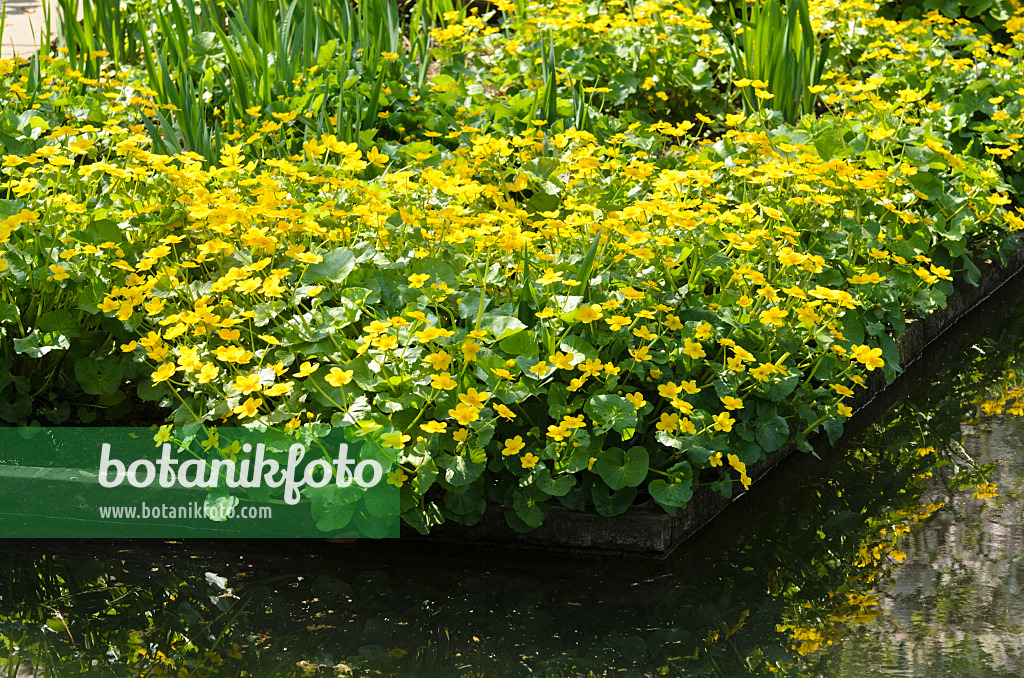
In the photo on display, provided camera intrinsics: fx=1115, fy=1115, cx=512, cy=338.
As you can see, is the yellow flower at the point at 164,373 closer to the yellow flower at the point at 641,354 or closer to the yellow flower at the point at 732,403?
the yellow flower at the point at 641,354

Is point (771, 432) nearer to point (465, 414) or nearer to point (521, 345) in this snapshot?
point (521, 345)

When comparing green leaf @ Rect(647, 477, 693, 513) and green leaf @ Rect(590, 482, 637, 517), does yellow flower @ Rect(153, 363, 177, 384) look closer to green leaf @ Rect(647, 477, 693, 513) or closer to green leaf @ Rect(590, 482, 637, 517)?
green leaf @ Rect(590, 482, 637, 517)

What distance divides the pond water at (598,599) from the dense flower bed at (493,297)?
7.5 inches

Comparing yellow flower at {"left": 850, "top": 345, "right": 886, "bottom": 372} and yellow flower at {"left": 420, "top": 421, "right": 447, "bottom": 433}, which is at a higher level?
yellow flower at {"left": 850, "top": 345, "right": 886, "bottom": 372}

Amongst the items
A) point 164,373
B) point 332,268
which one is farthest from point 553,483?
point 164,373

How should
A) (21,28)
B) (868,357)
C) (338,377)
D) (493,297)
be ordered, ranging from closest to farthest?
(338,377) < (868,357) < (493,297) < (21,28)

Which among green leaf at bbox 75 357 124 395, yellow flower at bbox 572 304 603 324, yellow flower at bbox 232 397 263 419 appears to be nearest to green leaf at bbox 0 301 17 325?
green leaf at bbox 75 357 124 395

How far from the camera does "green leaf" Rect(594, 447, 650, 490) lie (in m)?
2.73

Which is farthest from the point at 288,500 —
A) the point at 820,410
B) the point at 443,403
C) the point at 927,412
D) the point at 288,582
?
the point at 927,412

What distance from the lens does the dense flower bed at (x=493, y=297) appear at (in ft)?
8.93

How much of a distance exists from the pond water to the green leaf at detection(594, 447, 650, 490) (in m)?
0.26

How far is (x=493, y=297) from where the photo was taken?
306 cm

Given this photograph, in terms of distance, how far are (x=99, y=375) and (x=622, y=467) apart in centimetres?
145

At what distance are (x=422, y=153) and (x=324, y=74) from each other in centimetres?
106
